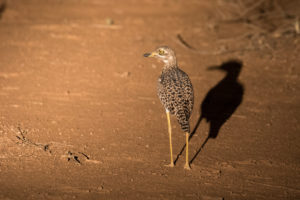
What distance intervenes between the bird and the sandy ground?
563mm

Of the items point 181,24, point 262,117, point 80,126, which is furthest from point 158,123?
point 181,24

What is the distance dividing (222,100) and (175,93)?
1.94m

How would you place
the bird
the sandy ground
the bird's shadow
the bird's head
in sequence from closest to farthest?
the sandy ground < the bird < the bird's head < the bird's shadow

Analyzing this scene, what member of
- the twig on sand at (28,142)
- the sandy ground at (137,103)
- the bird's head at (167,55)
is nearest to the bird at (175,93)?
the bird's head at (167,55)

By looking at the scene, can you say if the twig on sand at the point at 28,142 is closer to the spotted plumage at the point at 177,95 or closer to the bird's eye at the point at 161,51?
the spotted plumage at the point at 177,95

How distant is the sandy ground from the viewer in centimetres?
439

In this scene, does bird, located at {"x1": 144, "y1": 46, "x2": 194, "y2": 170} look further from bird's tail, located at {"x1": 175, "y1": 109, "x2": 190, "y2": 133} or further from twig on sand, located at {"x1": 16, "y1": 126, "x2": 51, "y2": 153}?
twig on sand, located at {"x1": 16, "y1": 126, "x2": 51, "y2": 153}

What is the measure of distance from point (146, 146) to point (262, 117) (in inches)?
76.9

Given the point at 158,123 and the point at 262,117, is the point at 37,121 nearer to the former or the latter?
the point at 158,123

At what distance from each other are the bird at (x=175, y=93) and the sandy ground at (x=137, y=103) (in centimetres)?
56

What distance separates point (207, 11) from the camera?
1063 cm

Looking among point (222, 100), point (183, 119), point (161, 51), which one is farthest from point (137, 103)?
point (183, 119)

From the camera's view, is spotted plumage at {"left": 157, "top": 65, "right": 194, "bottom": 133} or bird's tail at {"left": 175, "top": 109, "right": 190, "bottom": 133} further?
spotted plumage at {"left": 157, "top": 65, "right": 194, "bottom": 133}

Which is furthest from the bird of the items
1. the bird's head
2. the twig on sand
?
the twig on sand
